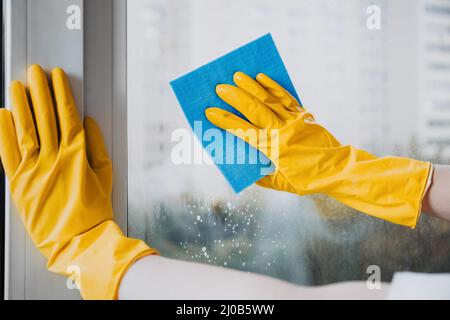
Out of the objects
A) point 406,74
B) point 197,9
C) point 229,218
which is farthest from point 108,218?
point 406,74

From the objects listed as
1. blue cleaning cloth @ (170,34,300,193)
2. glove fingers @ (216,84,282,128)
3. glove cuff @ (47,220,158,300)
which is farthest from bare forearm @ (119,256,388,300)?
glove fingers @ (216,84,282,128)

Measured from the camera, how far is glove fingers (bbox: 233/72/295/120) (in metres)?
0.82

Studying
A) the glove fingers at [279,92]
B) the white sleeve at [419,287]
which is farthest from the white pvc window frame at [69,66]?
the white sleeve at [419,287]

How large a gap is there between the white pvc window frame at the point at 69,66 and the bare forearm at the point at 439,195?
63 centimetres

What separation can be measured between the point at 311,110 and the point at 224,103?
22 centimetres

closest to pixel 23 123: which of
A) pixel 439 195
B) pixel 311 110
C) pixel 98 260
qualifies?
pixel 98 260

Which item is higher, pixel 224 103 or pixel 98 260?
pixel 224 103

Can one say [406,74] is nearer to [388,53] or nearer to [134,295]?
[388,53]

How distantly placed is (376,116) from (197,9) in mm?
473

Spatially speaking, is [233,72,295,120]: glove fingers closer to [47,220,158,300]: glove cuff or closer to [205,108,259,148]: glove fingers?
[205,108,259,148]: glove fingers

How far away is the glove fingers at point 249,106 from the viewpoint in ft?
2.69

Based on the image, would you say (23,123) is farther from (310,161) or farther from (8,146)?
(310,161)

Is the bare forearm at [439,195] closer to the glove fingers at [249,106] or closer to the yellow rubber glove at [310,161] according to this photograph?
the yellow rubber glove at [310,161]

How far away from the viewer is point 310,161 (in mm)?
852
